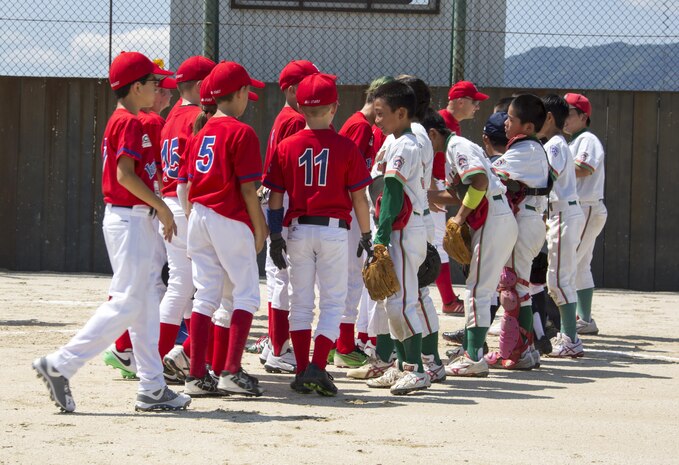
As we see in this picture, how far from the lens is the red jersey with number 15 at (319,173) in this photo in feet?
22.1

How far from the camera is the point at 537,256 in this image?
8898 millimetres

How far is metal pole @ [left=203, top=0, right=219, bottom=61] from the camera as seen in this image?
48.9ft

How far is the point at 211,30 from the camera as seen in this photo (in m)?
15.0

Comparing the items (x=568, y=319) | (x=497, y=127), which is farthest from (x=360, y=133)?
(x=568, y=319)

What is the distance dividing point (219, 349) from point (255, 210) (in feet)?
2.93

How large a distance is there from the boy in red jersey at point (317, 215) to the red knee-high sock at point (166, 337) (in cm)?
82

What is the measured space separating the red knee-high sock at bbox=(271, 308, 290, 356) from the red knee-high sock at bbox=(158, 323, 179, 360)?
0.74 metres

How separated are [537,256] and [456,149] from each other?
5.85 feet

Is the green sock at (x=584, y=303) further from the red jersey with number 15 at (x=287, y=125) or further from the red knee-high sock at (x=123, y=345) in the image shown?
the red knee-high sock at (x=123, y=345)

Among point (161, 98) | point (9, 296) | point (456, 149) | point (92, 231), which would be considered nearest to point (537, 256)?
point (456, 149)

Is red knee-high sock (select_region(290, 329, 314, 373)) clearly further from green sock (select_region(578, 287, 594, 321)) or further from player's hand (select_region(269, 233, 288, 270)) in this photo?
green sock (select_region(578, 287, 594, 321))

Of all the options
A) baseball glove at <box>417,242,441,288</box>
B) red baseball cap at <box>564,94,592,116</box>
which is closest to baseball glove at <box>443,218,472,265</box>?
baseball glove at <box>417,242,441,288</box>

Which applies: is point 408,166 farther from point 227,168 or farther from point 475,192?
point 227,168

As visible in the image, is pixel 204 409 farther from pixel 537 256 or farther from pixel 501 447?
pixel 537 256
